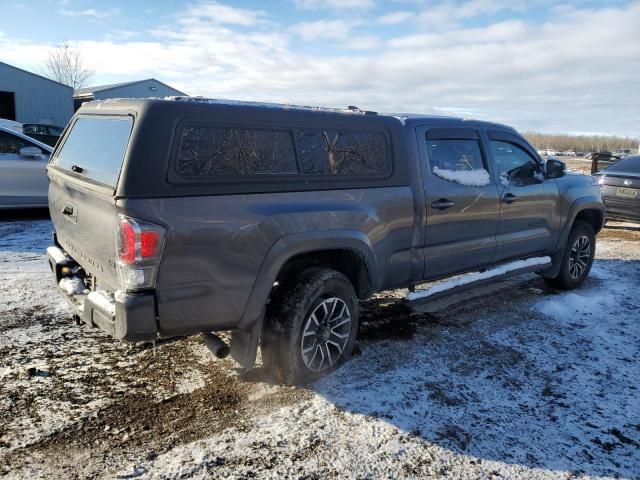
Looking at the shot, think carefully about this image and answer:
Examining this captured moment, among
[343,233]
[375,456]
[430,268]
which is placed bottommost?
[375,456]

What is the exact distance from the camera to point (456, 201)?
4.37 m

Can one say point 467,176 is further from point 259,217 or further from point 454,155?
point 259,217

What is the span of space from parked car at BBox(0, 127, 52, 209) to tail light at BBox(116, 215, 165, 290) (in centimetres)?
700

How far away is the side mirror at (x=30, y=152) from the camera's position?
27.7 ft

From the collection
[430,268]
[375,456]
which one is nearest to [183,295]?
[375,456]

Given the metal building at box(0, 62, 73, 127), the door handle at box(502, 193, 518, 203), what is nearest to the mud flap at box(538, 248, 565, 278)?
the door handle at box(502, 193, 518, 203)

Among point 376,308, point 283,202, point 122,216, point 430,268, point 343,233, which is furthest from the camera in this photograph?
point 376,308

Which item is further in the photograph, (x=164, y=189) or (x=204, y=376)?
(x=204, y=376)

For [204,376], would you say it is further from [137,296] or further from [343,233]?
[343,233]

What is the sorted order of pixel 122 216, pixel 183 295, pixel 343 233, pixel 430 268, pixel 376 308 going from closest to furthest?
→ pixel 122 216 < pixel 183 295 < pixel 343 233 < pixel 430 268 < pixel 376 308

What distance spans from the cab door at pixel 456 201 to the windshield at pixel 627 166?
6.68 meters

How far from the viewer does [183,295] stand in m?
2.85

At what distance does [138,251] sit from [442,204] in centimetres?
256

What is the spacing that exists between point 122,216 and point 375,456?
190cm
